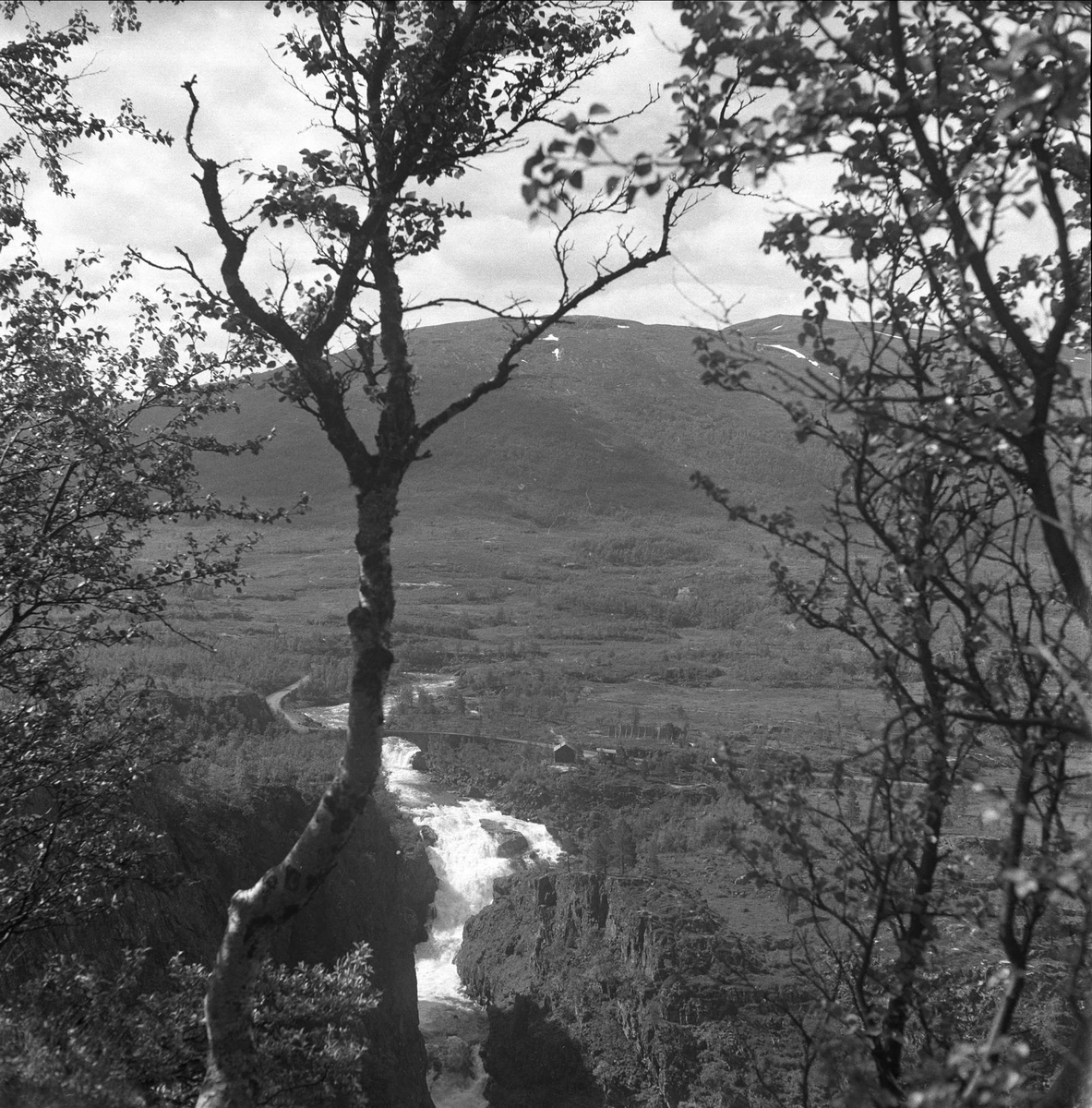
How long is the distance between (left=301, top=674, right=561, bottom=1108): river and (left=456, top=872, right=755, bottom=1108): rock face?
1.02 metres

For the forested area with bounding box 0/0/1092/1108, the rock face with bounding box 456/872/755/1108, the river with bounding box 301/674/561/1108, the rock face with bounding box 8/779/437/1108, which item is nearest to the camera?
the forested area with bounding box 0/0/1092/1108

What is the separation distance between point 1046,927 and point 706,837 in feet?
176

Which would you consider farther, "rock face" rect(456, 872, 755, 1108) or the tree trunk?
"rock face" rect(456, 872, 755, 1108)

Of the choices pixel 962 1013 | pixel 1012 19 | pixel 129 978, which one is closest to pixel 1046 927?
pixel 962 1013

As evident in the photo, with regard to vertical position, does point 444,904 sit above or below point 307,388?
below

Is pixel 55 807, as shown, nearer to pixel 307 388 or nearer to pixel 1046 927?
pixel 307 388

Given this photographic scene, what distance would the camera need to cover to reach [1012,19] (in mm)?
3871

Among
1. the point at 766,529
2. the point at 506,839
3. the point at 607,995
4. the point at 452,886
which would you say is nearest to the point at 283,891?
the point at 766,529

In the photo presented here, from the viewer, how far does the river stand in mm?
34562

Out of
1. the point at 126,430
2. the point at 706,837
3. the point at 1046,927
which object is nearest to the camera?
the point at 1046,927

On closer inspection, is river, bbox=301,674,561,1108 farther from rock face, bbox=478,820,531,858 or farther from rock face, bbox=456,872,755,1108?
rock face, bbox=456,872,755,1108

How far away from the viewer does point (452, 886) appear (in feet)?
182

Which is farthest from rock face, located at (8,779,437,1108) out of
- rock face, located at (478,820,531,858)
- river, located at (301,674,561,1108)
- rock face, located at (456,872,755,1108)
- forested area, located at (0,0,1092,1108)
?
rock face, located at (478,820,531,858)

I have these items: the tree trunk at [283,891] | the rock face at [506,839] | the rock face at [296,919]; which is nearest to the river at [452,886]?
the rock face at [506,839]
